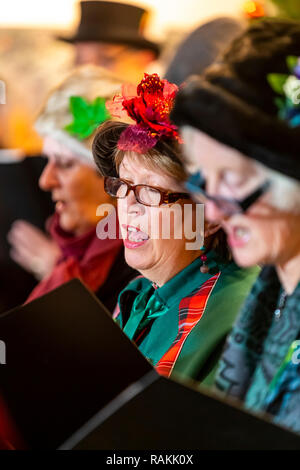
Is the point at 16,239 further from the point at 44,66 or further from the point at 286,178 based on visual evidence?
the point at 286,178

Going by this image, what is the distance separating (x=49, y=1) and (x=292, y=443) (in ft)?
13.6

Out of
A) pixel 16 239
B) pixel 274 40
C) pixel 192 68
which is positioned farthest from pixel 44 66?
pixel 274 40

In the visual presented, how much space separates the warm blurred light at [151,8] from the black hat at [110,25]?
87cm

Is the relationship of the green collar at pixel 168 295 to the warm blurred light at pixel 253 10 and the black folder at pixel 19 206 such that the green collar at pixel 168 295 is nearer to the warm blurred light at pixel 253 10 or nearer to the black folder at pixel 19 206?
the black folder at pixel 19 206

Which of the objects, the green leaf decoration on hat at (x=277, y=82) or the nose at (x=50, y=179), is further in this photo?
the nose at (x=50, y=179)

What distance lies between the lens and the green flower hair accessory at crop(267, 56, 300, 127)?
2.31ft

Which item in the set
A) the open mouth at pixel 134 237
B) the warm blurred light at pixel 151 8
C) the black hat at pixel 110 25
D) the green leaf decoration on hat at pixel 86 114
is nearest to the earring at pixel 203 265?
the open mouth at pixel 134 237

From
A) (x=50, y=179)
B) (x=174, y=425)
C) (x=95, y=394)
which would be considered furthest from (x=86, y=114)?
(x=174, y=425)

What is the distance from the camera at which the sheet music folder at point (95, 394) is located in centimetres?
77

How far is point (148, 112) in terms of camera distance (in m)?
1.01

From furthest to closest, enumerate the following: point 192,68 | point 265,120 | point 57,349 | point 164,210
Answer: point 192,68 < point 164,210 < point 57,349 < point 265,120

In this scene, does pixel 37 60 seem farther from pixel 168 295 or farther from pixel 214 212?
pixel 214 212

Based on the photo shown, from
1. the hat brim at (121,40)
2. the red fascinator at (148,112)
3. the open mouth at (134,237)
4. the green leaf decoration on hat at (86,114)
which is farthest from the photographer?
the hat brim at (121,40)

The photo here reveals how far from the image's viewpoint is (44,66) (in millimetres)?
4238
